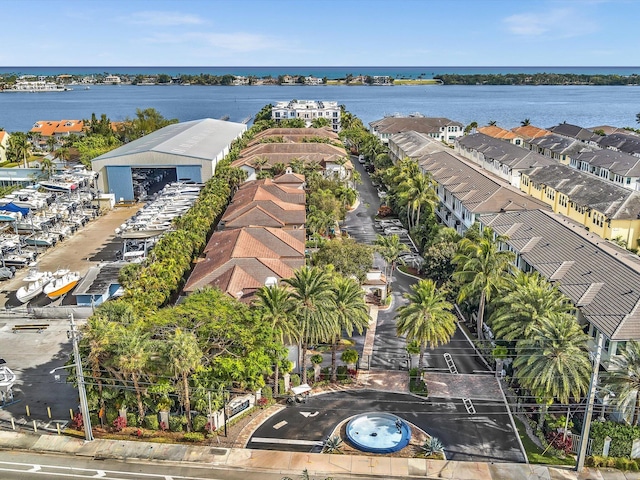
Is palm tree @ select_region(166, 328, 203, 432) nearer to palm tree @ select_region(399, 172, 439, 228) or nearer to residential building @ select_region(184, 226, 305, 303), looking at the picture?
residential building @ select_region(184, 226, 305, 303)

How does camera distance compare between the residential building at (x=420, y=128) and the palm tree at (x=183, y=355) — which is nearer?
the palm tree at (x=183, y=355)

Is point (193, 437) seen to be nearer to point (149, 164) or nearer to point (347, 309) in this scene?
point (347, 309)

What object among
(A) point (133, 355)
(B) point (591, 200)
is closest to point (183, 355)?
(A) point (133, 355)

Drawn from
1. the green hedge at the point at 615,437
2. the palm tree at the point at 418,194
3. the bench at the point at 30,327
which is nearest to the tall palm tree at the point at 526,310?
the green hedge at the point at 615,437

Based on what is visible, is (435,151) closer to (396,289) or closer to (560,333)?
(396,289)

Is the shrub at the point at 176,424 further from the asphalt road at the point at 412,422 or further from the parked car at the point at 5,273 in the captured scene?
the parked car at the point at 5,273

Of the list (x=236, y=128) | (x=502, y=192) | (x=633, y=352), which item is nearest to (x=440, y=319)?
(x=633, y=352)

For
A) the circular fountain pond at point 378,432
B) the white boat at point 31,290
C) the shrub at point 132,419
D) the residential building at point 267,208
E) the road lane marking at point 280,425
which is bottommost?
the road lane marking at point 280,425

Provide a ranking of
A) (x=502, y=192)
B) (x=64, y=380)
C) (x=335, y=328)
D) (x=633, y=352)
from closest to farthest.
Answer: (x=633, y=352)
(x=335, y=328)
(x=64, y=380)
(x=502, y=192)

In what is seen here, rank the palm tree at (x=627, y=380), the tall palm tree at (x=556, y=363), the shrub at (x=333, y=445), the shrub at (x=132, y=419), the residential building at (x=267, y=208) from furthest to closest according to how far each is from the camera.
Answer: the residential building at (x=267, y=208) < the shrub at (x=132, y=419) < the shrub at (x=333, y=445) < the tall palm tree at (x=556, y=363) < the palm tree at (x=627, y=380)
